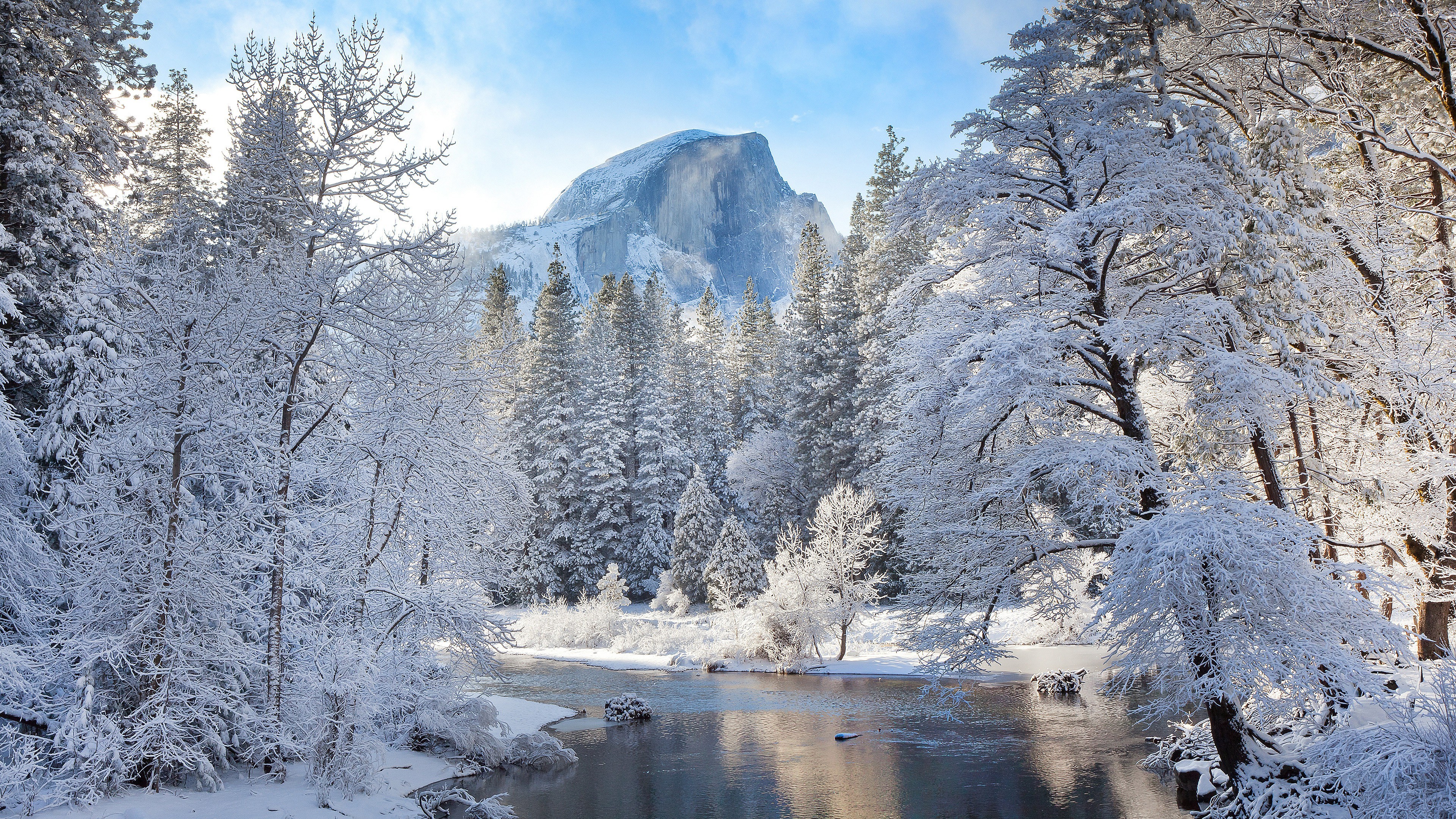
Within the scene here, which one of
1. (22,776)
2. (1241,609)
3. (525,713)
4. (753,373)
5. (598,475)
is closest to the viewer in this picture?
(1241,609)

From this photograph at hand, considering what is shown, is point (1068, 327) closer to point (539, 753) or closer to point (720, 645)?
point (539, 753)

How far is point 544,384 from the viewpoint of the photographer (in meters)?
39.7

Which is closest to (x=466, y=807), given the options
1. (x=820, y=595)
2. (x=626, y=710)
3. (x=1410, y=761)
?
(x=626, y=710)

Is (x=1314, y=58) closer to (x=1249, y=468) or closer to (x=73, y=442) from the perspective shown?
(x=1249, y=468)

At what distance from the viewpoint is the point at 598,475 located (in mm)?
36906

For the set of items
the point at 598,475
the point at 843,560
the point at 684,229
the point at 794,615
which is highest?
the point at 684,229

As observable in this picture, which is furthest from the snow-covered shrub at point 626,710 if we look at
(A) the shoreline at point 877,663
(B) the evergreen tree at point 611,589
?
(B) the evergreen tree at point 611,589

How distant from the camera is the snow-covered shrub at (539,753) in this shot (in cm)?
1373

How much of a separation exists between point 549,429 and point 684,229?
114 meters

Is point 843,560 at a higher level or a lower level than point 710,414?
lower

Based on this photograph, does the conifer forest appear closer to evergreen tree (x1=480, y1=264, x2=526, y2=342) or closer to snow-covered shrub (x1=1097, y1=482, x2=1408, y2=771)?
snow-covered shrub (x1=1097, y1=482, x2=1408, y2=771)

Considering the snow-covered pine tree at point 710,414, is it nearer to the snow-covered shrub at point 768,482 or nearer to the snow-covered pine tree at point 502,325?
the snow-covered shrub at point 768,482

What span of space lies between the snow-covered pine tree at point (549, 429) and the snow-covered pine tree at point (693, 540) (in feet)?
22.4

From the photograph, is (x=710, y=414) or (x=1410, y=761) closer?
(x=1410, y=761)
